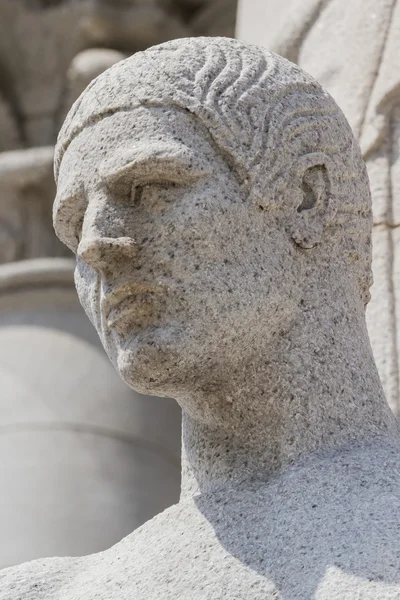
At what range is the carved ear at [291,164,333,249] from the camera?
3.63 meters

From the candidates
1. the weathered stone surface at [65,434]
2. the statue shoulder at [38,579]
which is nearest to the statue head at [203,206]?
the statue shoulder at [38,579]

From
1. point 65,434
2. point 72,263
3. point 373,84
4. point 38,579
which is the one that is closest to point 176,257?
point 38,579

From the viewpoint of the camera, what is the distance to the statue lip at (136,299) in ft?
11.5

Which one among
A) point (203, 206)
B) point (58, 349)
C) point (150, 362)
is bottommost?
point (58, 349)

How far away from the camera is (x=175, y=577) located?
3.43 m

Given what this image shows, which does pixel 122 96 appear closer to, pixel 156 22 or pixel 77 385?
pixel 77 385

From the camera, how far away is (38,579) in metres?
3.72

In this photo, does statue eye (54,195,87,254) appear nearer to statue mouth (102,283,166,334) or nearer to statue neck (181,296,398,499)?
statue mouth (102,283,166,334)

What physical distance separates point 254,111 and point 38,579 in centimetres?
104

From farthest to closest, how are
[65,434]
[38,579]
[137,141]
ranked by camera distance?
[65,434] < [38,579] < [137,141]

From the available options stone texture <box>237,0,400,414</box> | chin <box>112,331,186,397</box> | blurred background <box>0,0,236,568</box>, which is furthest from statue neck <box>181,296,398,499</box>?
blurred background <box>0,0,236,568</box>

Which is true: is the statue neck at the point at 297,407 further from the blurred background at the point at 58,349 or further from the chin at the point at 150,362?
the blurred background at the point at 58,349

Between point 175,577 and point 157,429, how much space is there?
289cm

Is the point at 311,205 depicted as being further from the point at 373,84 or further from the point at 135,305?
the point at 373,84
